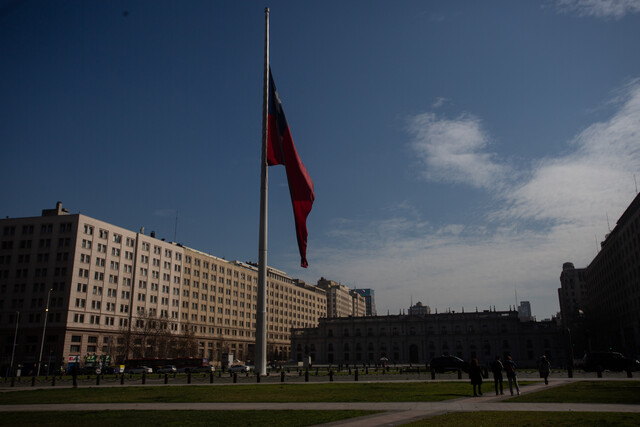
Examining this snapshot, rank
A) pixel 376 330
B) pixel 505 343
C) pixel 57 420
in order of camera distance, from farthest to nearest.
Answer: pixel 376 330
pixel 505 343
pixel 57 420

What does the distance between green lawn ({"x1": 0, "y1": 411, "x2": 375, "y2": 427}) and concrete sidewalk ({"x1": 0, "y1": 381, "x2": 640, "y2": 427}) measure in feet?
3.87

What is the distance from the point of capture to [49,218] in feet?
300

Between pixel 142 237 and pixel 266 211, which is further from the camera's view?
pixel 142 237

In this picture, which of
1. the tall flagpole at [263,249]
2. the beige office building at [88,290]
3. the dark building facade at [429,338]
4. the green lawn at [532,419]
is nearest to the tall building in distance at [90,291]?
the beige office building at [88,290]

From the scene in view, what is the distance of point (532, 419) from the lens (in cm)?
1481

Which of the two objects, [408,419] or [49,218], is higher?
[49,218]

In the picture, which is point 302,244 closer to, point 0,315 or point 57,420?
point 57,420

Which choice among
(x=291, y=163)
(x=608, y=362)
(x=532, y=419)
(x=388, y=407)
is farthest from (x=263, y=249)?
(x=608, y=362)

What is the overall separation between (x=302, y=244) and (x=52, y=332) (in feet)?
222

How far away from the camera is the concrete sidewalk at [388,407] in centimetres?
1612

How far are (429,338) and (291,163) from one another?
356 feet

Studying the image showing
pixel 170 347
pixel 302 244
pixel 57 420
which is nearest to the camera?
pixel 57 420

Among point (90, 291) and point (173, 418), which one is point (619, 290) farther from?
point (173, 418)

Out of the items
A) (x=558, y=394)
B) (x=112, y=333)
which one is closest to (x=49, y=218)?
(x=112, y=333)
